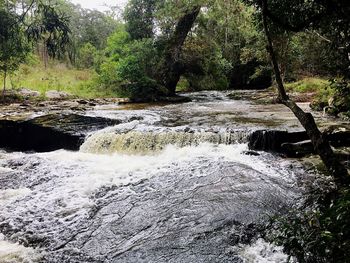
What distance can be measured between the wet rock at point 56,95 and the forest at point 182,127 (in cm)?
9

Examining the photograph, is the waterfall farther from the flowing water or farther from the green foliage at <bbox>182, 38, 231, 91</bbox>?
the green foliage at <bbox>182, 38, 231, 91</bbox>

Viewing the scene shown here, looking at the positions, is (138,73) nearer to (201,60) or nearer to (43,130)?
(201,60)

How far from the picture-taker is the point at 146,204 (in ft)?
20.7

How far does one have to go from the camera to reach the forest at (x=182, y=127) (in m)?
4.52

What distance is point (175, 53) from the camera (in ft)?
63.5

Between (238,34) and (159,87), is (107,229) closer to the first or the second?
(159,87)

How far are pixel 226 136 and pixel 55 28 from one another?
5862 millimetres

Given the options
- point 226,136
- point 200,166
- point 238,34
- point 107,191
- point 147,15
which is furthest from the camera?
point 238,34

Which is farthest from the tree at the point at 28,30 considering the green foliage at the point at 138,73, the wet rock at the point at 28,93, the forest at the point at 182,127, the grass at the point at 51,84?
the green foliage at the point at 138,73

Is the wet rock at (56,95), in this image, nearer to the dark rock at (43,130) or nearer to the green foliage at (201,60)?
the green foliage at (201,60)

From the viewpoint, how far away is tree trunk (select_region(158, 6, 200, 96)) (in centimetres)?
1911

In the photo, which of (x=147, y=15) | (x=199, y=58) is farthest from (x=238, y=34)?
(x=199, y=58)

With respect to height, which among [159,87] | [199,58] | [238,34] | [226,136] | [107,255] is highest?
[238,34]

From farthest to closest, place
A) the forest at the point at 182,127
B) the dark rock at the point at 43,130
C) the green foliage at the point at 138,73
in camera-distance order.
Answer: the green foliage at the point at 138,73 < the dark rock at the point at 43,130 < the forest at the point at 182,127
